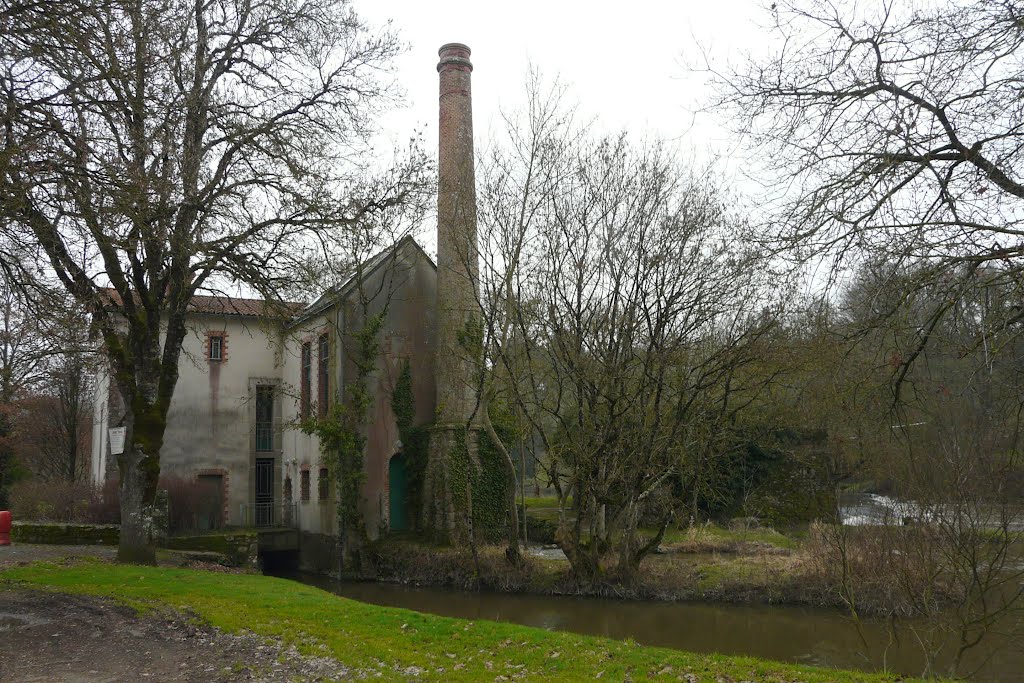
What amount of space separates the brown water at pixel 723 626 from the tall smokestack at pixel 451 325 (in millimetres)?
4208

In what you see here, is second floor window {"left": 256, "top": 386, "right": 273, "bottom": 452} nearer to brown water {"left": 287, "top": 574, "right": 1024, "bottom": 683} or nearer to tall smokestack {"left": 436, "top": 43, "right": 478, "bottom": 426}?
tall smokestack {"left": 436, "top": 43, "right": 478, "bottom": 426}

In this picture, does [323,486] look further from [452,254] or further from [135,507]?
[135,507]

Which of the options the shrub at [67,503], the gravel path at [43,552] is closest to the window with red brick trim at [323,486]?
the shrub at [67,503]

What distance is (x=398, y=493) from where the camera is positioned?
83.7 feet

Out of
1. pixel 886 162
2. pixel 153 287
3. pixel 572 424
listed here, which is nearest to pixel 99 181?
pixel 153 287

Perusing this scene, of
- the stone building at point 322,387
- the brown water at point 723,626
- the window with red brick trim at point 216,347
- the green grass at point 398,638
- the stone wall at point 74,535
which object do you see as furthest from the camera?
the window with red brick trim at point 216,347

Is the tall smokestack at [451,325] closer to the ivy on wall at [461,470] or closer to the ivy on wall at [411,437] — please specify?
the ivy on wall at [461,470]

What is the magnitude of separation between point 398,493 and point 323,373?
4993 mm

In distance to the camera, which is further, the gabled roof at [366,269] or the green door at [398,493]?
the green door at [398,493]

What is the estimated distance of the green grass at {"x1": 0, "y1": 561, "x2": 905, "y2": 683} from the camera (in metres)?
8.41

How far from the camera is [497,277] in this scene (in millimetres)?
18531

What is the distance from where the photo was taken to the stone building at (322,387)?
969 inches

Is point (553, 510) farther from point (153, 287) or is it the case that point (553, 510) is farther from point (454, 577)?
point (153, 287)

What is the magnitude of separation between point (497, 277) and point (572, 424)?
394 cm
